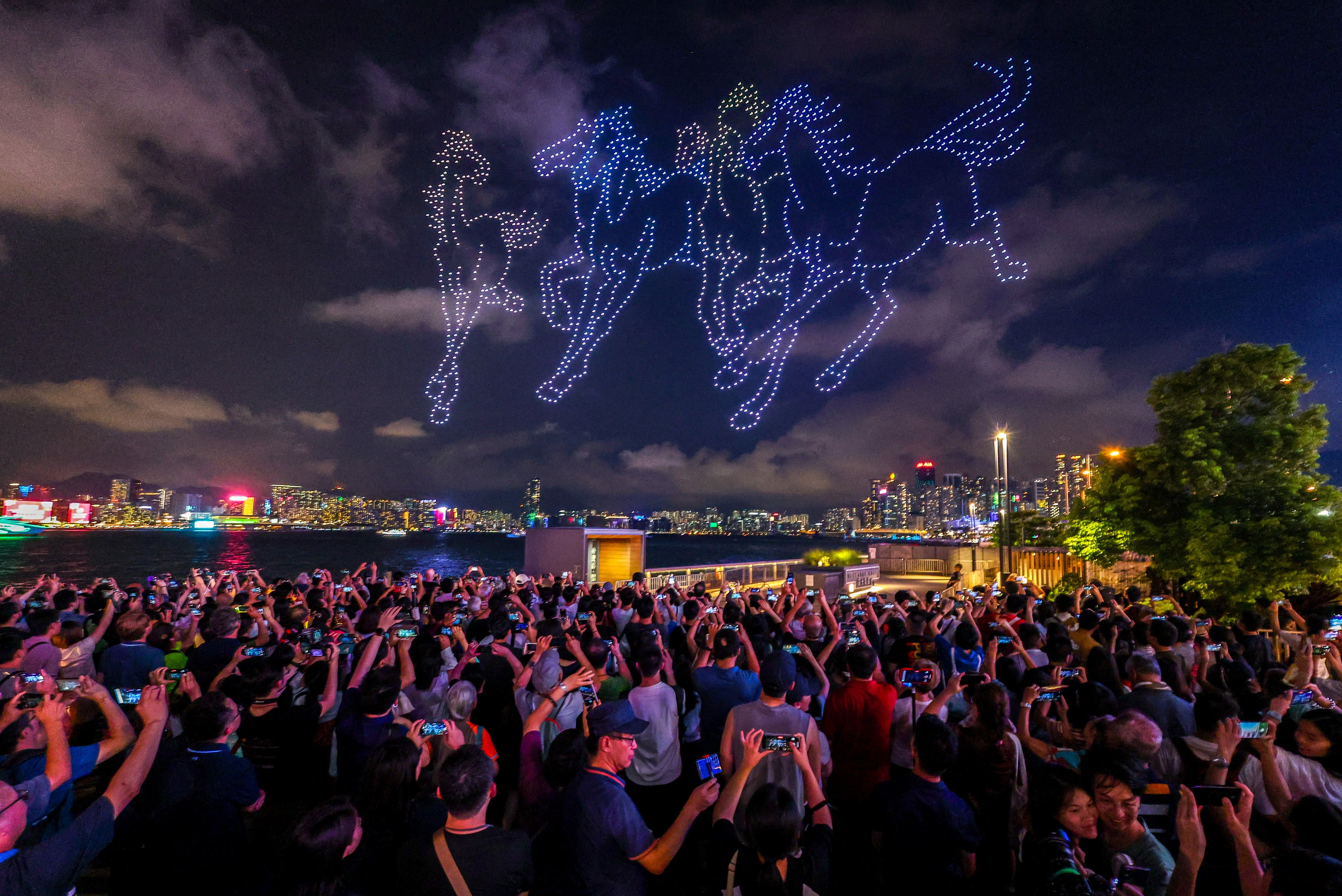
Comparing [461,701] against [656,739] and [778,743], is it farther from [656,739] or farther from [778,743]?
[778,743]

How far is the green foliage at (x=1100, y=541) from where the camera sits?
12.5 metres

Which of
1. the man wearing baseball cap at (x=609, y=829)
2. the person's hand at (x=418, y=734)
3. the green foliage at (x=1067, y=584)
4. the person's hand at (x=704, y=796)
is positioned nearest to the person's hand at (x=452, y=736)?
the person's hand at (x=418, y=734)

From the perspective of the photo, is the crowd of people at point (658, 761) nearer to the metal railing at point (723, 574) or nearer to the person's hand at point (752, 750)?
the person's hand at point (752, 750)

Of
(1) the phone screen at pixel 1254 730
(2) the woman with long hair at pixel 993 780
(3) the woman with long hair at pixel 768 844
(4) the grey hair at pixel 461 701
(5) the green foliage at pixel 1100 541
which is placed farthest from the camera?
(5) the green foliage at pixel 1100 541

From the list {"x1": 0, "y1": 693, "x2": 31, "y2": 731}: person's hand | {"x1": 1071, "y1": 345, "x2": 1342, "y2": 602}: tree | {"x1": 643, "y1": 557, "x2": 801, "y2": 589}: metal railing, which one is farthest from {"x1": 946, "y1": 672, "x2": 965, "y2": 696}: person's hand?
{"x1": 643, "y1": 557, "x2": 801, "y2": 589}: metal railing

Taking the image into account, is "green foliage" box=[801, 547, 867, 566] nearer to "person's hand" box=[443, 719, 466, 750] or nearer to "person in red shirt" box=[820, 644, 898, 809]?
"person in red shirt" box=[820, 644, 898, 809]

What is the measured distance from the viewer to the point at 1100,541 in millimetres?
12938

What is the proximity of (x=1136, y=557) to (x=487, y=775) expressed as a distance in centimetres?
1950

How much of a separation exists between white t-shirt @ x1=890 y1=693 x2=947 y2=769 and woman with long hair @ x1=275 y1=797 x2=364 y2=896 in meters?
3.39

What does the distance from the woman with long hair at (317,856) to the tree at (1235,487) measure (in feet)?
45.9

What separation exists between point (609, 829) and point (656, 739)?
5.01 ft

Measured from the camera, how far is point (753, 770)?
3.47 metres

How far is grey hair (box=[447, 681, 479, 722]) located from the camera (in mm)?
3662

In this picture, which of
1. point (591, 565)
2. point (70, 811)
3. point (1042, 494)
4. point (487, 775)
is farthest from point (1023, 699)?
point (1042, 494)
